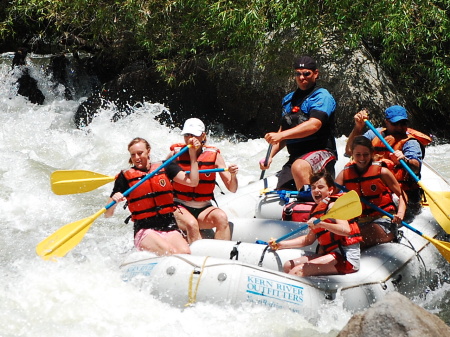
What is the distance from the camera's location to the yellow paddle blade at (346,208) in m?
3.99

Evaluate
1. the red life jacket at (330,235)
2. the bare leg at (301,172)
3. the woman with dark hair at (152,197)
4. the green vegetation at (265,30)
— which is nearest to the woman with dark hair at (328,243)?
the red life jacket at (330,235)

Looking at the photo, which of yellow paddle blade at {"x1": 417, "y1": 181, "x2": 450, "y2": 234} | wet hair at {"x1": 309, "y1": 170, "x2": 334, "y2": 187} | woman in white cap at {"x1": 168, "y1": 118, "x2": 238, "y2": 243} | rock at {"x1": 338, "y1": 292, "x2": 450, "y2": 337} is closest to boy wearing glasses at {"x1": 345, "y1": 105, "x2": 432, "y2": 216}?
yellow paddle blade at {"x1": 417, "y1": 181, "x2": 450, "y2": 234}

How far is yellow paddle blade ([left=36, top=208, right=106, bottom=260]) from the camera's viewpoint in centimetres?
445

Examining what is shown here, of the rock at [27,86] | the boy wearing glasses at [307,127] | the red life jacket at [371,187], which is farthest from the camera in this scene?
the rock at [27,86]

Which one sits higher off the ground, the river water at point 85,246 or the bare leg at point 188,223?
Answer: the bare leg at point 188,223

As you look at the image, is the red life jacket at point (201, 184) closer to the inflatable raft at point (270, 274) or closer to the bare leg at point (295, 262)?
the inflatable raft at point (270, 274)

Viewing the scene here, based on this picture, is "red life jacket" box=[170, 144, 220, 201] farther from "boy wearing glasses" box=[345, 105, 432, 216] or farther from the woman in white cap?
"boy wearing glasses" box=[345, 105, 432, 216]

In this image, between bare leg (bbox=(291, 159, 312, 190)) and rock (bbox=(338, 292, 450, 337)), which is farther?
bare leg (bbox=(291, 159, 312, 190))

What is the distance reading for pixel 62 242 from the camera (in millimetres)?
4488

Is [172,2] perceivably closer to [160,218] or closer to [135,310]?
[160,218]

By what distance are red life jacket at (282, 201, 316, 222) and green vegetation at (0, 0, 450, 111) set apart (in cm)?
383

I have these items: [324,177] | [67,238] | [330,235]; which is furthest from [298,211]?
[67,238]

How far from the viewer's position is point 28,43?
38.4 feet

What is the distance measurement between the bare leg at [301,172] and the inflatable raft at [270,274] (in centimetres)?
31
